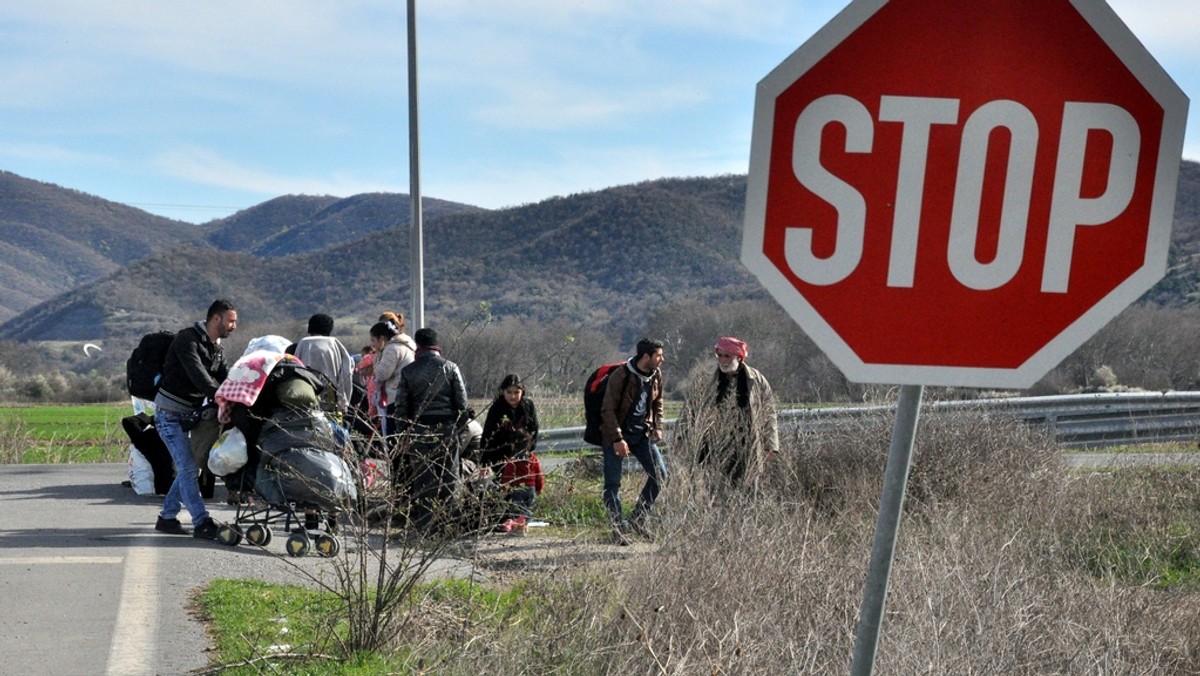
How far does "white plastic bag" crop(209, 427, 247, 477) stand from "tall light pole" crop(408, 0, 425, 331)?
163 inches

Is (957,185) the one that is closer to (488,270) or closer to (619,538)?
(619,538)

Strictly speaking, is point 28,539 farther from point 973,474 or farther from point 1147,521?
point 1147,521

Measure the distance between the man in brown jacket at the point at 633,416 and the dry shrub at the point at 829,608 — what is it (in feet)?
10.2

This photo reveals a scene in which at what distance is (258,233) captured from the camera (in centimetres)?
14738

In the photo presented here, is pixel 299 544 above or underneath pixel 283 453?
underneath

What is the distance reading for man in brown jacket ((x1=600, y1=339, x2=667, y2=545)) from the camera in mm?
10703

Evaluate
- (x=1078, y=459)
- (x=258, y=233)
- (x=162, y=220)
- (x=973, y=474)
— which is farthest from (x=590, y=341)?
(x=162, y=220)

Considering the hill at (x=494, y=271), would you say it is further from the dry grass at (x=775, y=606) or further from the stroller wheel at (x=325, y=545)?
the dry grass at (x=775, y=606)

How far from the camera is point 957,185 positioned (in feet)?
7.66

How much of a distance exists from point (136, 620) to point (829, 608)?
4000mm

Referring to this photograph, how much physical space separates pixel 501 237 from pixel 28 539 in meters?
75.0

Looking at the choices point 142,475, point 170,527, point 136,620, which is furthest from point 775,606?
point 142,475

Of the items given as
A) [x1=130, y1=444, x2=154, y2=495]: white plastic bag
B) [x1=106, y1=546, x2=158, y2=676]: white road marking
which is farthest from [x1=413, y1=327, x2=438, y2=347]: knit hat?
[x1=130, y1=444, x2=154, y2=495]: white plastic bag

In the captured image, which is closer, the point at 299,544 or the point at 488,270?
the point at 299,544
